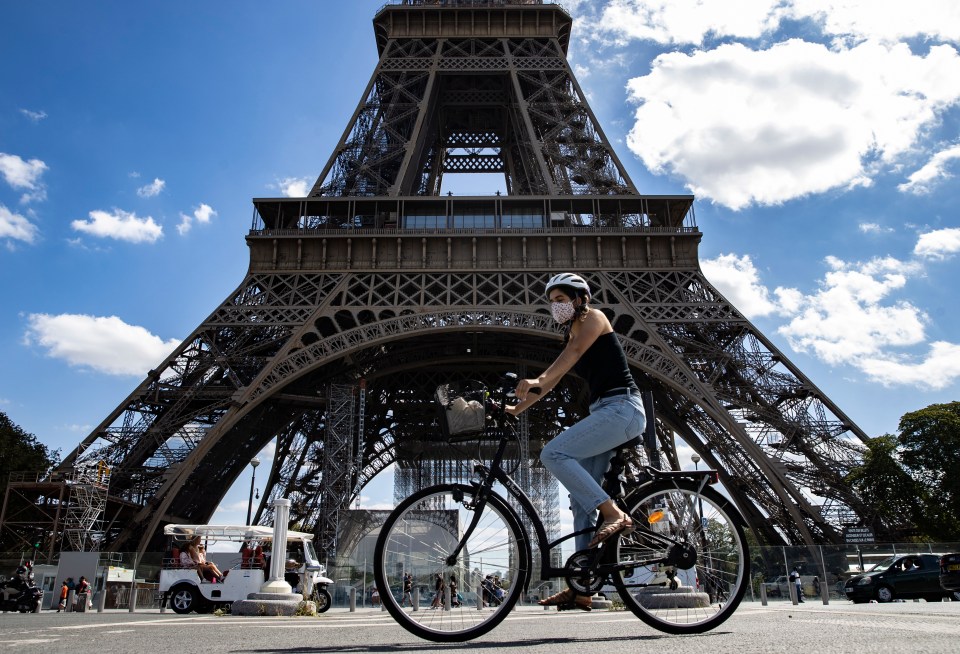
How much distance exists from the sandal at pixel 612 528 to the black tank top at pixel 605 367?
0.67 m

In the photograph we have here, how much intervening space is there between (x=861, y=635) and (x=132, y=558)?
64.2ft

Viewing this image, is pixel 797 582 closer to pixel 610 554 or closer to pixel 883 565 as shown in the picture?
pixel 883 565

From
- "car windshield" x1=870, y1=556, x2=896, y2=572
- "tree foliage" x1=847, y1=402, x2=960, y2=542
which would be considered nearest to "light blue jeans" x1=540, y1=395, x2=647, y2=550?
"car windshield" x1=870, y1=556, x2=896, y2=572

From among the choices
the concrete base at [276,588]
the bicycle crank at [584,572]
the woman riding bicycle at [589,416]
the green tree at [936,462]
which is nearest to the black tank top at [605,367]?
the woman riding bicycle at [589,416]

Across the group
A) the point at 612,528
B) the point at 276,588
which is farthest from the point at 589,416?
the point at 276,588

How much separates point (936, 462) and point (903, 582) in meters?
13.4

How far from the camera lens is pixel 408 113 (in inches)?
1208

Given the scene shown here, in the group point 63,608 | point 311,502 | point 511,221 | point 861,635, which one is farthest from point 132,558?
point 861,635

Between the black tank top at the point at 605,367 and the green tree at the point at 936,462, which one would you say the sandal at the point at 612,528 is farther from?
the green tree at the point at 936,462

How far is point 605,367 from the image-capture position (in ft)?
13.2

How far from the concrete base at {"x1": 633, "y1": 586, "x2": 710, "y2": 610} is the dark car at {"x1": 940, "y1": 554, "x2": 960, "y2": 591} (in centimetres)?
1283

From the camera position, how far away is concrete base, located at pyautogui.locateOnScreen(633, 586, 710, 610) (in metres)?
3.83

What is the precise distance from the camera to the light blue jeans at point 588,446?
3807 millimetres

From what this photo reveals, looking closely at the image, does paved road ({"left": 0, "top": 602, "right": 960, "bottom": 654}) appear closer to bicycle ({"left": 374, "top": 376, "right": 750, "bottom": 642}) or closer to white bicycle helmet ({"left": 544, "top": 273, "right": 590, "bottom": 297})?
bicycle ({"left": 374, "top": 376, "right": 750, "bottom": 642})
